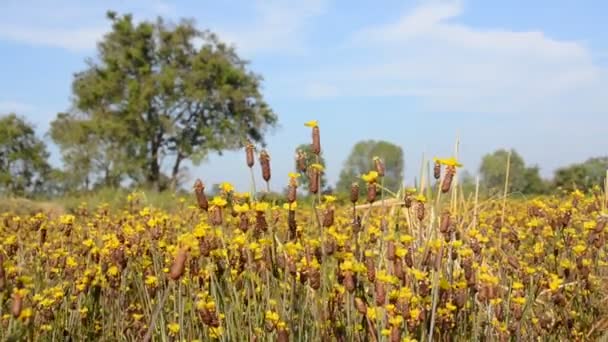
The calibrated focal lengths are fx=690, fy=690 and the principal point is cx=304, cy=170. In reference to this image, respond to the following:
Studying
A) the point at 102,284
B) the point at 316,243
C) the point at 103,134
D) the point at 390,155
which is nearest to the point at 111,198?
the point at 102,284

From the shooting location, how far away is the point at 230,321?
2504 mm

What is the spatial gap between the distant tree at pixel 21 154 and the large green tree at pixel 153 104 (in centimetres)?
1291

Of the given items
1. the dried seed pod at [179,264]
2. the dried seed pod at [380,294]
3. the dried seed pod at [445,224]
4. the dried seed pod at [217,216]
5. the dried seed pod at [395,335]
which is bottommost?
the dried seed pod at [395,335]

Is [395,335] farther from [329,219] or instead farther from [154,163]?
[154,163]

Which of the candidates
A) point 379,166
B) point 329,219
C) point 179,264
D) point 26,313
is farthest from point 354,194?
point 26,313

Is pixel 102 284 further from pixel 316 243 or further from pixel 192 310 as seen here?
pixel 316 243

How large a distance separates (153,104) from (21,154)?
1738cm

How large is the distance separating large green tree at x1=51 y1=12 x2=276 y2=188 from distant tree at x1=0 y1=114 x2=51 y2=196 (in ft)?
42.4

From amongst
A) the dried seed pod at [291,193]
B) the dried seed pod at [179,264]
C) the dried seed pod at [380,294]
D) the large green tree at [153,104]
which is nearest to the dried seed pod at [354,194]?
the dried seed pod at [291,193]

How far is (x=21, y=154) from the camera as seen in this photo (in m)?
45.5

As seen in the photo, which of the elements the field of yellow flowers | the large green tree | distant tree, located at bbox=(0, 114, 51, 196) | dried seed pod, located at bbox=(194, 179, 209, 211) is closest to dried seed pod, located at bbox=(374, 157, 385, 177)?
the field of yellow flowers

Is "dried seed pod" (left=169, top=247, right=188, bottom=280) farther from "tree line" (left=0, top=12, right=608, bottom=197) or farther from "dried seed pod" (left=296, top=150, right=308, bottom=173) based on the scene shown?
"tree line" (left=0, top=12, right=608, bottom=197)

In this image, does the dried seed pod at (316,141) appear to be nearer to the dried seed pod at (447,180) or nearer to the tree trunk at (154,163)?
the dried seed pod at (447,180)

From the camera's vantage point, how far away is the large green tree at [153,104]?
32.2 m
